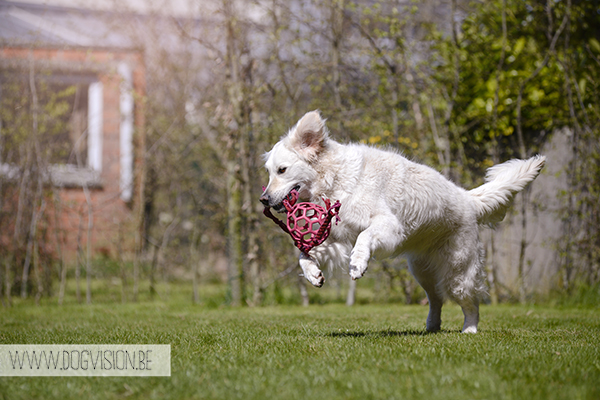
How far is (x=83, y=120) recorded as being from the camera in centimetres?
882

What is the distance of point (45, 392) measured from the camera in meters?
2.29

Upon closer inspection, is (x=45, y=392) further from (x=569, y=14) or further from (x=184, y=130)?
(x=184, y=130)

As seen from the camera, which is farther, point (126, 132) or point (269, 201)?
point (126, 132)

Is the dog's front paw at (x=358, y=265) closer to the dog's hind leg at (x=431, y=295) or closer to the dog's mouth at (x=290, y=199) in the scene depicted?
the dog's mouth at (x=290, y=199)

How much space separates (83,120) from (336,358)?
24.0 feet

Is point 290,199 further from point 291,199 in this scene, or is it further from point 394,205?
point 394,205

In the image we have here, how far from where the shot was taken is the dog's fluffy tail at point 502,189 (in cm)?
429

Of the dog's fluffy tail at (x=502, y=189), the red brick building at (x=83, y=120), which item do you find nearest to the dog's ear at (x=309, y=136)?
the dog's fluffy tail at (x=502, y=189)

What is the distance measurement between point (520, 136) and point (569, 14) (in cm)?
152

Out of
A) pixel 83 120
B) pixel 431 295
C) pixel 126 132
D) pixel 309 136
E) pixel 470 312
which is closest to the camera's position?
pixel 309 136

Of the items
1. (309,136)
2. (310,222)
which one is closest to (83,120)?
(309,136)

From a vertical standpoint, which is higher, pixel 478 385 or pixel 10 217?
pixel 10 217

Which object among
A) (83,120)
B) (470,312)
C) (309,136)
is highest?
(83,120)

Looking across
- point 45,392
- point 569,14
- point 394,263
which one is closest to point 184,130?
point 394,263
